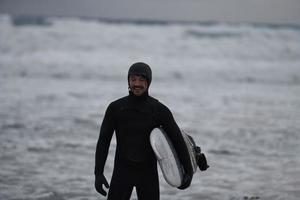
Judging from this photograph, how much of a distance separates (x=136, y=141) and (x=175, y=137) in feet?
0.97

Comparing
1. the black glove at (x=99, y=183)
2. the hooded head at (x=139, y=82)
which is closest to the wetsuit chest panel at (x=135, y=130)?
the hooded head at (x=139, y=82)

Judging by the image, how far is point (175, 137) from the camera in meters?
3.79

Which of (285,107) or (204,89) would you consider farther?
(204,89)

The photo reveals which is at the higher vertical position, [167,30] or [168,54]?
[167,30]

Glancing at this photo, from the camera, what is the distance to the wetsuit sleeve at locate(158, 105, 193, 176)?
12.4 ft

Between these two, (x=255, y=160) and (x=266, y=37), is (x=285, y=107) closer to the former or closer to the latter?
(x=255, y=160)

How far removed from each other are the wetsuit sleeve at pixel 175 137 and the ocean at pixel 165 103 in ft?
8.81

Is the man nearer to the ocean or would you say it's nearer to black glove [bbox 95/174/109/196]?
black glove [bbox 95/174/109/196]

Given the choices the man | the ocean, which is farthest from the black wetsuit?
the ocean

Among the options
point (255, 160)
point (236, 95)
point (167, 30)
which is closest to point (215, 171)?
point (255, 160)

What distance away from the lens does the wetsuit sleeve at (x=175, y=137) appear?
3773 millimetres

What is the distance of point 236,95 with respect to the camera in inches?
681

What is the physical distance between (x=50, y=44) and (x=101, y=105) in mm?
22894

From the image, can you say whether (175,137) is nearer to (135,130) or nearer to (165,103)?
(135,130)
